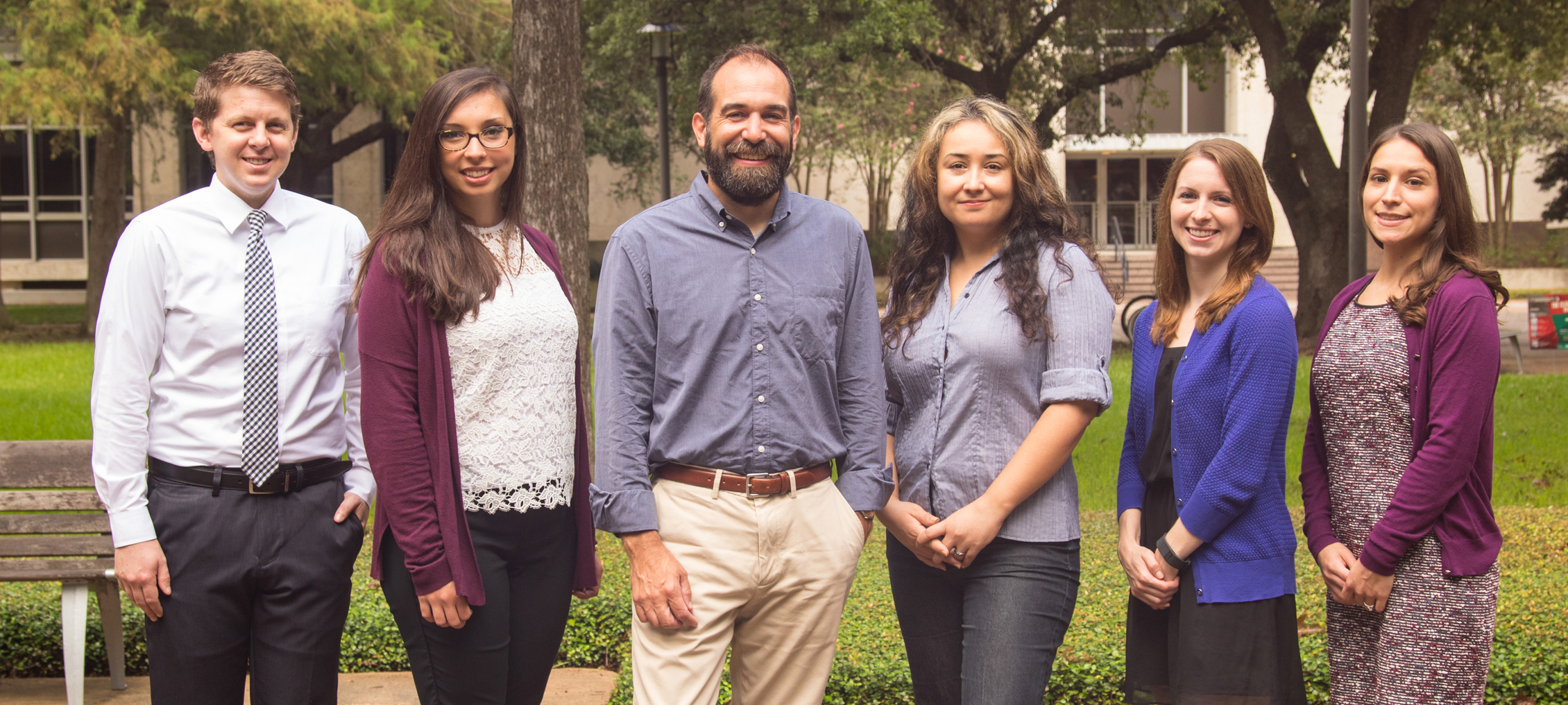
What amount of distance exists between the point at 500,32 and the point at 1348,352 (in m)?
18.0

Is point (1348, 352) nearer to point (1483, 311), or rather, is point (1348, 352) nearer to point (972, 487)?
point (1483, 311)

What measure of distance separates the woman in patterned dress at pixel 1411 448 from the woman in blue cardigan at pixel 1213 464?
151 mm

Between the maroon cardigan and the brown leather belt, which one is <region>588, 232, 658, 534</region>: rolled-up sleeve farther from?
the maroon cardigan

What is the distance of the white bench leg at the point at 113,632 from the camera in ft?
13.5

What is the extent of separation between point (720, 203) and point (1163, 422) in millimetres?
1240

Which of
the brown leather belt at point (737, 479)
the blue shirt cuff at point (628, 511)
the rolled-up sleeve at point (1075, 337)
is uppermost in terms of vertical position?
the rolled-up sleeve at point (1075, 337)

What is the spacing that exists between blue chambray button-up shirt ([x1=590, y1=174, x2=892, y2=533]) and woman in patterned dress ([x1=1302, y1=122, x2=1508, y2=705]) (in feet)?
3.75

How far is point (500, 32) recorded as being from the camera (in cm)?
1886

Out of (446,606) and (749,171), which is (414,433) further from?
(749,171)

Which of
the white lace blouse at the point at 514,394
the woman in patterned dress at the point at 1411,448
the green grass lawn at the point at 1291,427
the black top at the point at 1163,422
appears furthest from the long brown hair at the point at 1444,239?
the green grass lawn at the point at 1291,427

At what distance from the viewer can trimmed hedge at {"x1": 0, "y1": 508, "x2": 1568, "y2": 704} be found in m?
3.96

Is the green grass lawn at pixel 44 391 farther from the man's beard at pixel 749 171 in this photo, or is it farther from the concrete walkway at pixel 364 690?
the man's beard at pixel 749 171

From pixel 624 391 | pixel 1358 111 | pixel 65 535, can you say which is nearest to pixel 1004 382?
pixel 624 391

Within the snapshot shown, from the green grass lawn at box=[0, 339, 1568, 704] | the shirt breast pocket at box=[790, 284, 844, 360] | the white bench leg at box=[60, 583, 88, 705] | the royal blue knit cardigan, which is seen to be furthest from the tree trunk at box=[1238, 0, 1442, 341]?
the white bench leg at box=[60, 583, 88, 705]
